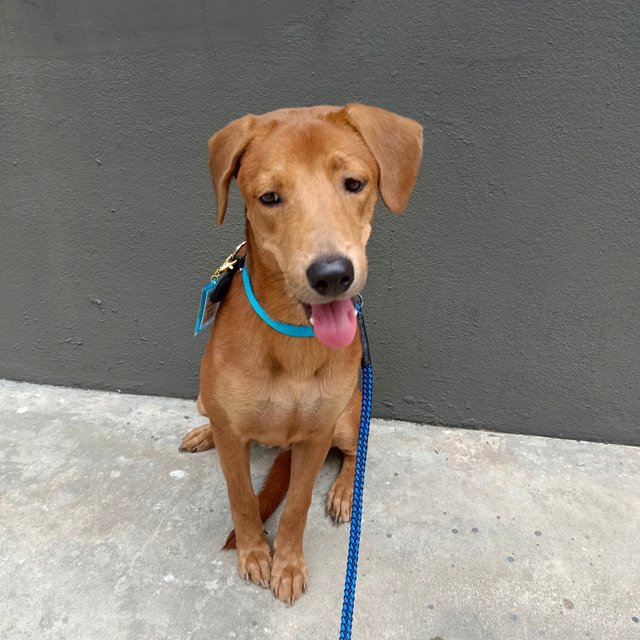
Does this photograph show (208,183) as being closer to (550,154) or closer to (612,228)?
(550,154)

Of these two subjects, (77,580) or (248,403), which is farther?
(77,580)

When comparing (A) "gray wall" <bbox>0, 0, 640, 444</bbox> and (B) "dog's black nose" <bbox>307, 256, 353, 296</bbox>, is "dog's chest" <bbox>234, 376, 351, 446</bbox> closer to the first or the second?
(B) "dog's black nose" <bbox>307, 256, 353, 296</bbox>

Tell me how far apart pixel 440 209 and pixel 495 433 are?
1.33 metres

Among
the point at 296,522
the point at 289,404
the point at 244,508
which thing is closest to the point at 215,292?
the point at 289,404

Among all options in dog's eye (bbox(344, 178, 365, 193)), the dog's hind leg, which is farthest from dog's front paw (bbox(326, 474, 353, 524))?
dog's eye (bbox(344, 178, 365, 193))

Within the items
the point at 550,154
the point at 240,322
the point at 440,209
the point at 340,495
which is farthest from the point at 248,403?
the point at 550,154

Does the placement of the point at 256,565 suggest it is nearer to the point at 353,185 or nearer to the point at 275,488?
the point at 275,488

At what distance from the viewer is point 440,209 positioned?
2482 mm

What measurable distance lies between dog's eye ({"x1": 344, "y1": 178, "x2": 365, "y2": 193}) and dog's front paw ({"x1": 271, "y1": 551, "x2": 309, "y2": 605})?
1.42 metres

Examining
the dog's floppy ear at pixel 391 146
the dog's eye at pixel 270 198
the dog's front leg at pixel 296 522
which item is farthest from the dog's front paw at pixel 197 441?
the dog's floppy ear at pixel 391 146

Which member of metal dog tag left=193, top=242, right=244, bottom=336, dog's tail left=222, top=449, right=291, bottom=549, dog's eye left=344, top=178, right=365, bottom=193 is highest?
dog's eye left=344, top=178, right=365, bottom=193

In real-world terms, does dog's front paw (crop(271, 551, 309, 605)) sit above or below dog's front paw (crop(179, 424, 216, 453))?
above

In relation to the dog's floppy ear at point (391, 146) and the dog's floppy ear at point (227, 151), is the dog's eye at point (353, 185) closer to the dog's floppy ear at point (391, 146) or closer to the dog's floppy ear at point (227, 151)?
the dog's floppy ear at point (391, 146)

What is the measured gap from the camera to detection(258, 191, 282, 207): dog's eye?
149cm
